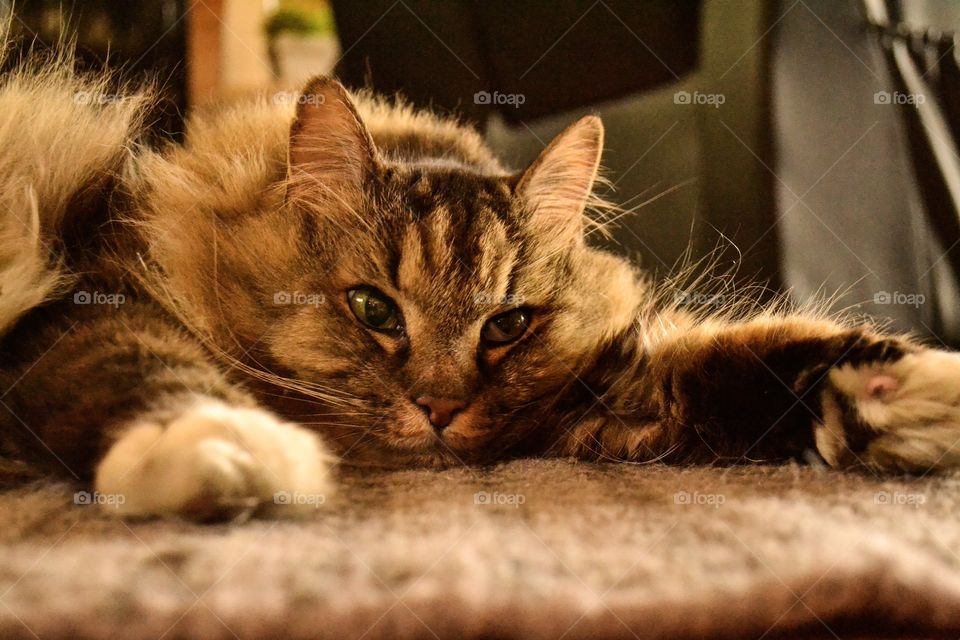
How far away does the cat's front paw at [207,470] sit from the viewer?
72 cm

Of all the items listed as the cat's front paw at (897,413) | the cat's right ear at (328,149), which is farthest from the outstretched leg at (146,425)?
the cat's front paw at (897,413)

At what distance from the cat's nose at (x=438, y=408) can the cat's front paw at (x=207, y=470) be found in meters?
0.25

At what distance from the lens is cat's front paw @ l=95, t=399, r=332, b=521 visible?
0.72 metres

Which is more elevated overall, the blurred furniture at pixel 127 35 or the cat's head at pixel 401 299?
the blurred furniture at pixel 127 35

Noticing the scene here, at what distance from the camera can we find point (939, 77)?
1.64 m

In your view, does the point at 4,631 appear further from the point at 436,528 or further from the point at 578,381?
the point at 578,381

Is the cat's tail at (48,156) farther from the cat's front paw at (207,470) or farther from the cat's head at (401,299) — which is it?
the cat's front paw at (207,470)

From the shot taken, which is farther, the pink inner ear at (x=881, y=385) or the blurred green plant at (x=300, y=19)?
the blurred green plant at (x=300, y=19)

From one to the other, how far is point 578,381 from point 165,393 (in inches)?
25.0

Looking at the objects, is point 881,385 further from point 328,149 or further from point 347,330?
point 328,149

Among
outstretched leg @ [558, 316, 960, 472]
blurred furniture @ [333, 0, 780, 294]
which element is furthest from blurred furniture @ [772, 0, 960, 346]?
outstretched leg @ [558, 316, 960, 472]

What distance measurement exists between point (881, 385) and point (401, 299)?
0.67 m

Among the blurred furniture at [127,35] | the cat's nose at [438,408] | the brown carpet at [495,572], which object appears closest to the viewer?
the brown carpet at [495,572]

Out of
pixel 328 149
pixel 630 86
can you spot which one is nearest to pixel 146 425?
pixel 328 149
